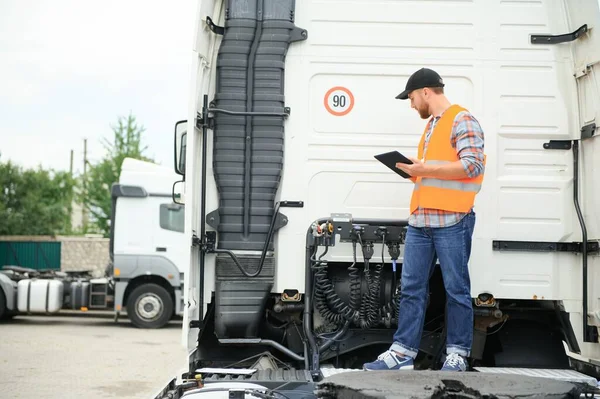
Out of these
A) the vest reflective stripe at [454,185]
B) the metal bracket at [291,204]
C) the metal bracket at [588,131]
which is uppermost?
the metal bracket at [588,131]

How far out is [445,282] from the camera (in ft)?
14.8

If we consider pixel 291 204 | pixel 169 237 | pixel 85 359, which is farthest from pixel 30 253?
pixel 291 204

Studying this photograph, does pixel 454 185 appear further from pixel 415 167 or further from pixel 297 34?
pixel 297 34

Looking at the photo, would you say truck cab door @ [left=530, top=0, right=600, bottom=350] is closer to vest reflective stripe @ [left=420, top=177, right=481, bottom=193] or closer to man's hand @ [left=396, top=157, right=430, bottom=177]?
vest reflective stripe @ [left=420, top=177, right=481, bottom=193]

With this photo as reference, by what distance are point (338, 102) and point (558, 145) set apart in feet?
4.78

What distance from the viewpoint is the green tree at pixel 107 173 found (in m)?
31.9

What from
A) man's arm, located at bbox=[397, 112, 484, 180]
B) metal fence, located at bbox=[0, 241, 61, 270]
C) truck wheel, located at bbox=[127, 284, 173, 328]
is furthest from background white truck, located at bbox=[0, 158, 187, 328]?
man's arm, located at bbox=[397, 112, 484, 180]

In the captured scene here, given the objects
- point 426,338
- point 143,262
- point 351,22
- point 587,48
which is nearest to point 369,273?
point 426,338

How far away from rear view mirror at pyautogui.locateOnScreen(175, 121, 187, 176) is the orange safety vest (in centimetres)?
187

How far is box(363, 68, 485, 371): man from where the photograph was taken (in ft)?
14.5

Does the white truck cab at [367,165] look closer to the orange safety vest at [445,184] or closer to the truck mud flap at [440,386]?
the orange safety vest at [445,184]

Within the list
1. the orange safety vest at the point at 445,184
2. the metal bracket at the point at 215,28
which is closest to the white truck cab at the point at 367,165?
the metal bracket at the point at 215,28

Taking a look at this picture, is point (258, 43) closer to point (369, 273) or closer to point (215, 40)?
point (215, 40)

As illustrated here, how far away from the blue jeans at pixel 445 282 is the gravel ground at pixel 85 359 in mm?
2055
